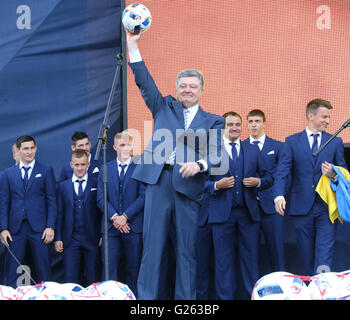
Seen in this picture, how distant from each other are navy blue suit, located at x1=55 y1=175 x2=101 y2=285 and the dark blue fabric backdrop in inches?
30.1

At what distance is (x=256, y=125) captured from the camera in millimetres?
5418

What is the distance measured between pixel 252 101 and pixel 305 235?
4.97 feet

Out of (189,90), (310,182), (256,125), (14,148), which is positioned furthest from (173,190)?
(14,148)

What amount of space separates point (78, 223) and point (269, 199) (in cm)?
174

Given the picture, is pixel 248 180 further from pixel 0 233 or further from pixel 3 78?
pixel 3 78

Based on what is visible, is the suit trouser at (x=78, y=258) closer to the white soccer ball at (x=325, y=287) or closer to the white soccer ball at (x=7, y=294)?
the white soccer ball at (x=7, y=294)

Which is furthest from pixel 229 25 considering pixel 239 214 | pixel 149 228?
pixel 149 228

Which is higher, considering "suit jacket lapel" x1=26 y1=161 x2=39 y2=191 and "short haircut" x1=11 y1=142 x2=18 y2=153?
"short haircut" x1=11 y1=142 x2=18 y2=153

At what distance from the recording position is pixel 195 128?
3.69 meters

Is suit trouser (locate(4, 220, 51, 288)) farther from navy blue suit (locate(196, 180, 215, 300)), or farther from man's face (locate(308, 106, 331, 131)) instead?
man's face (locate(308, 106, 331, 131))

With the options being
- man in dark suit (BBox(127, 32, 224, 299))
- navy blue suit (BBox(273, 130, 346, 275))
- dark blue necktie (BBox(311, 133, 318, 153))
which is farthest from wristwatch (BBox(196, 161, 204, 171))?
dark blue necktie (BBox(311, 133, 318, 153))

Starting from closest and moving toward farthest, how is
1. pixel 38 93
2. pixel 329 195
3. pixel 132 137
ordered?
pixel 329 195, pixel 132 137, pixel 38 93

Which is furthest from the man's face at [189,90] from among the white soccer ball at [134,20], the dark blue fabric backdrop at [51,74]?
the dark blue fabric backdrop at [51,74]

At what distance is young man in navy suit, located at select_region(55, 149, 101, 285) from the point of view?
5285mm
